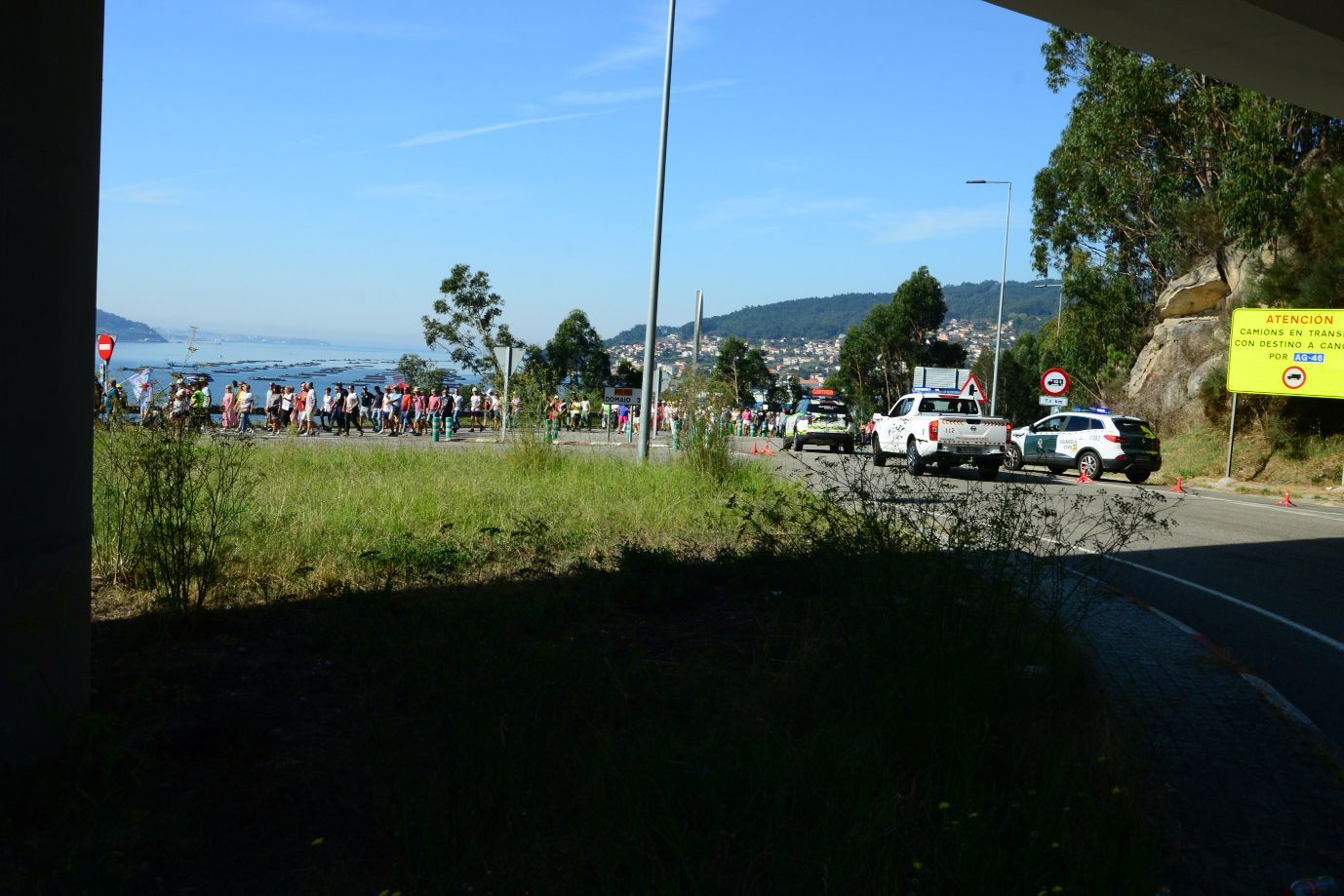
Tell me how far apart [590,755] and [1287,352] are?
88.3 feet

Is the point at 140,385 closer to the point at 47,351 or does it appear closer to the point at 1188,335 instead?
the point at 47,351

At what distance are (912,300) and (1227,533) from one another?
63096mm

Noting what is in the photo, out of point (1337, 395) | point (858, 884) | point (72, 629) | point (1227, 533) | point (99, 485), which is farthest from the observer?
point (1337, 395)

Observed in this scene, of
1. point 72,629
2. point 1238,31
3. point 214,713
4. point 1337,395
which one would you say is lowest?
point 214,713

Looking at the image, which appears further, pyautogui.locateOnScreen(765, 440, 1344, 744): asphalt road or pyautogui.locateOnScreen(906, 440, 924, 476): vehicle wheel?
pyautogui.locateOnScreen(906, 440, 924, 476): vehicle wheel

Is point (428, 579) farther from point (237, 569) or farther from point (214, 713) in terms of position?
point (214, 713)

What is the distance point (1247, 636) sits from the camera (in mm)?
8219

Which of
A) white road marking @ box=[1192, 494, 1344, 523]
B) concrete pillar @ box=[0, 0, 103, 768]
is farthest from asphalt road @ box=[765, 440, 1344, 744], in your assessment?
concrete pillar @ box=[0, 0, 103, 768]

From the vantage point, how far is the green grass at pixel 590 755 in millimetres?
3633

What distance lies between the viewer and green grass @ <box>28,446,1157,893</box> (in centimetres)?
363

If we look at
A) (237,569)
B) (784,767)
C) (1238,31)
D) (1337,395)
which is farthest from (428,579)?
(1337,395)

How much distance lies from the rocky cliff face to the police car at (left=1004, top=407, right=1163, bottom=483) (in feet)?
23.9

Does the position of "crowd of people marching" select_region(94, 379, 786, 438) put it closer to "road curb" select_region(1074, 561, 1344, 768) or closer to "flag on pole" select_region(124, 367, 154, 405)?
"road curb" select_region(1074, 561, 1344, 768)

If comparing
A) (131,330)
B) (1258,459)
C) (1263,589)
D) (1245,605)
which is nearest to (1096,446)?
(1258,459)
